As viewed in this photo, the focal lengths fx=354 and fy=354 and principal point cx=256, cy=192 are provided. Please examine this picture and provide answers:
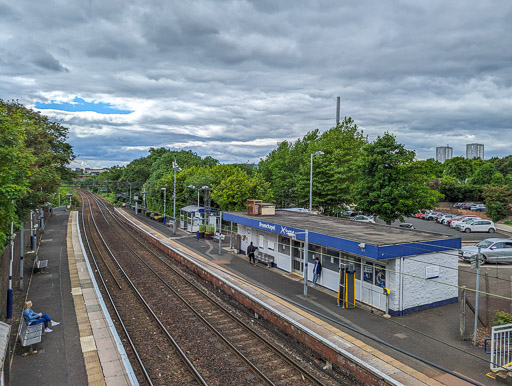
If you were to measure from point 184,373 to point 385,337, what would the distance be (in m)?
6.43

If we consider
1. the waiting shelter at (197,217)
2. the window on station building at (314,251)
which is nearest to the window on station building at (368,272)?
the window on station building at (314,251)

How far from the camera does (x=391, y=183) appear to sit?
24078 mm

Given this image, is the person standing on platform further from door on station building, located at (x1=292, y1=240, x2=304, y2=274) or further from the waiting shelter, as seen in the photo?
the waiting shelter

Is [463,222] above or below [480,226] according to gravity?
above

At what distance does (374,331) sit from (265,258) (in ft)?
34.2

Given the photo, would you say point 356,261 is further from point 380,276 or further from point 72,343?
point 72,343

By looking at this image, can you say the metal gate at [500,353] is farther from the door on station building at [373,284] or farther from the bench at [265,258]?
the bench at [265,258]

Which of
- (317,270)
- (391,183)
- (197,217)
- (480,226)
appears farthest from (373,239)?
(480,226)

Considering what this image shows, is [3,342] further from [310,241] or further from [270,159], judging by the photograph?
[270,159]

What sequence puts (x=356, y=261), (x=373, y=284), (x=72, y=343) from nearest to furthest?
(x=72, y=343) < (x=373, y=284) < (x=356, y=261)

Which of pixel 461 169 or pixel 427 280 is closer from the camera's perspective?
pixel 427 280

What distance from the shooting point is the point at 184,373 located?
1038 cm

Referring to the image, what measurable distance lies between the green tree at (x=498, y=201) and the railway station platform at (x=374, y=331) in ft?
122

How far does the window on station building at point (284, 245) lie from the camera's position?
2034 cm
